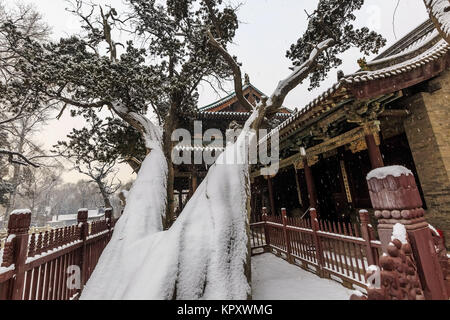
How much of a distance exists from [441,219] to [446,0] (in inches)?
173

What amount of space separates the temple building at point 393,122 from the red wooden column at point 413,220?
3.35 meters

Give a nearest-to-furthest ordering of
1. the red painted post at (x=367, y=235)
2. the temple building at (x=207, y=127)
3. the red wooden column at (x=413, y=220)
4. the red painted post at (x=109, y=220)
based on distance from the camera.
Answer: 1. the red wooden column at (x=413, y=220)
2. the red painted post at (x=367, y=235)
3. the red painted post at (x=109, y=220)
4. the temple building at (x=207, y=127)

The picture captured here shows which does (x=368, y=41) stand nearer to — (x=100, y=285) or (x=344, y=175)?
(x=344, y=175)

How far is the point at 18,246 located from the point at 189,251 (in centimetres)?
191

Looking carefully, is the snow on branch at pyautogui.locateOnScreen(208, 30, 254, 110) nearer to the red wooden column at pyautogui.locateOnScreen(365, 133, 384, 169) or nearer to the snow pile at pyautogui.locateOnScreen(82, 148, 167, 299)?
the snow pile at pyautogui.locateOnScreen(82, 148, 167, 299)

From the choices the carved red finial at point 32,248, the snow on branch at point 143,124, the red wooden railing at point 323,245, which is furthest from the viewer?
the snow on branch at point 143,124

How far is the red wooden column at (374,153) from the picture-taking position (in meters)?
4.72

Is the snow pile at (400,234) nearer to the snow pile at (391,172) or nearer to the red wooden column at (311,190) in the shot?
the snow pile at (391,172)

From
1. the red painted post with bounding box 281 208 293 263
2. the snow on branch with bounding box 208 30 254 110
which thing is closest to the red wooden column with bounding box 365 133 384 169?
the red painted post with bounding box 281 208 293 263

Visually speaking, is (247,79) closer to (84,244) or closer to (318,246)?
(318,246)

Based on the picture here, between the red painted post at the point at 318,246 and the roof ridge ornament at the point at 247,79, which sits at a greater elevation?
the roof ridge ornament at the point at 247,79

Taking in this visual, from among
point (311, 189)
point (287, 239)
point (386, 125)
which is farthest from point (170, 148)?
point (386, 125)

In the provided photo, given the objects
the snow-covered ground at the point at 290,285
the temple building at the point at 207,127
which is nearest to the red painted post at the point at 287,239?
the snow-covered ground at the point at 290,285

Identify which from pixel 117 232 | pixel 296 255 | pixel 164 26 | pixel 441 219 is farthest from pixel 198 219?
pixel 164 26
